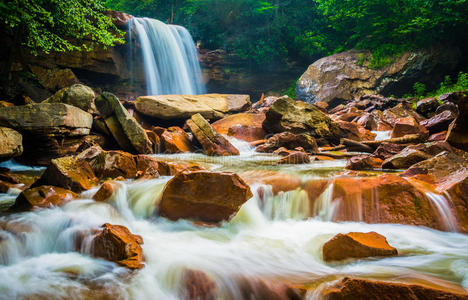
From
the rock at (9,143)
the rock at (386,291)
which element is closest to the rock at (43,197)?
the rock at (9,143)

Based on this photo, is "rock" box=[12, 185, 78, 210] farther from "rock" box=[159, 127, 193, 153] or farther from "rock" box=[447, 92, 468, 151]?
"rock" box=[447, 92, 468, 151]

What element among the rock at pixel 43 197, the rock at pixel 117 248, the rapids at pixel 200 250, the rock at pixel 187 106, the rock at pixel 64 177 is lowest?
the rapids at pixel 200 250

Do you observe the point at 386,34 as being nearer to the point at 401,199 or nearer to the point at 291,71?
the point at 291,71

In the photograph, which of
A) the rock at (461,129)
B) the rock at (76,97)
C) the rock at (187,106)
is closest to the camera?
the rock at (461,129)

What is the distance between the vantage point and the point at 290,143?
8.12 meters

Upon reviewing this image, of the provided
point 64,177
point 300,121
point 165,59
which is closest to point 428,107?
point 300,121

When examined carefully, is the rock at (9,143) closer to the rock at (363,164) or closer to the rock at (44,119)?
the rock at (44,119)

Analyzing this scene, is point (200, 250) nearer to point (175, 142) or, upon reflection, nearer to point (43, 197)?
point (43, 197)

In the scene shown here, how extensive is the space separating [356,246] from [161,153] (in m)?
6.38

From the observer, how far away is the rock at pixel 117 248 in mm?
2430

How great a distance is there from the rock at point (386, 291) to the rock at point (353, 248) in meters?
0.73

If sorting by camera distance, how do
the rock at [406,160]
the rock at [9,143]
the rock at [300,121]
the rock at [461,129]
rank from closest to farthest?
the rock at [461,129]
the rock at [9,143]
the rock at [406,160]
the rock at [300,121]

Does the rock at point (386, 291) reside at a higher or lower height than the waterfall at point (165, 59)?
lower

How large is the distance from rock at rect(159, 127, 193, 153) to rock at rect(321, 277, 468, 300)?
6559mm
